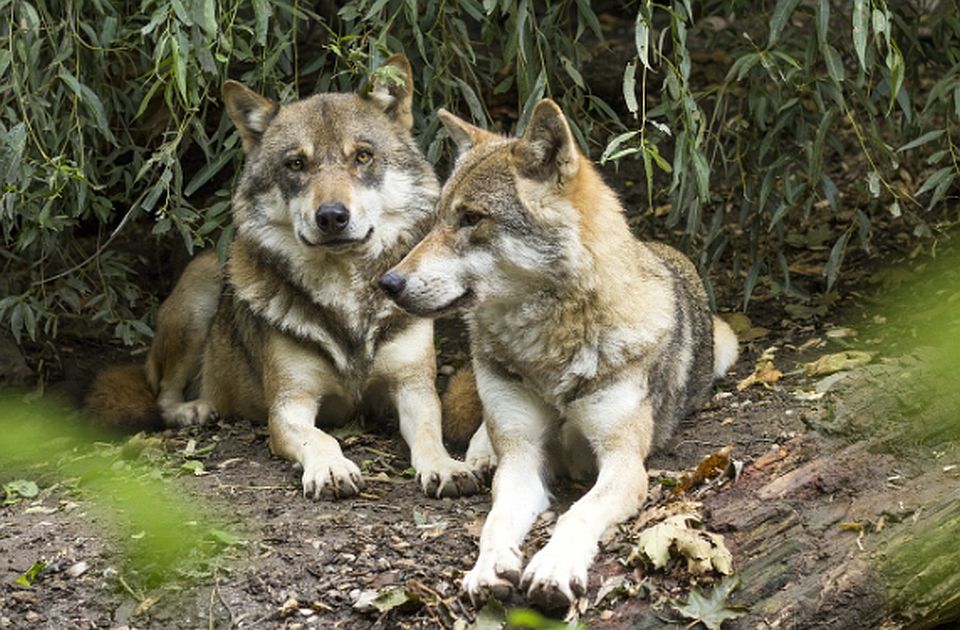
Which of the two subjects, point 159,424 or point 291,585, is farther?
point 159,424

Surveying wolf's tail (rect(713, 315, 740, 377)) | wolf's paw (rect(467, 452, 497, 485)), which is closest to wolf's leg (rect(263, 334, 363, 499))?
wolf's paw (rect(467, 452, 497, 485))

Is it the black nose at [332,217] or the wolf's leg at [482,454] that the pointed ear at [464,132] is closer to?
the black nose at [332,217]

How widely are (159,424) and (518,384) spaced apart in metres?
2.65

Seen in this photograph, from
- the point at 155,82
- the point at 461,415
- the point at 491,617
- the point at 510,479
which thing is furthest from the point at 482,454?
the point at 155,82

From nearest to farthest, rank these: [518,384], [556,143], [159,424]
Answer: [556,143]
[518,384]
[159,424]

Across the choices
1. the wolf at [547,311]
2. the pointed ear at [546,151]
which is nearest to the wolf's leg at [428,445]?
the wolf at [547,311]

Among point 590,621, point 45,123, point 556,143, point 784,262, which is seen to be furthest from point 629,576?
point 45,123

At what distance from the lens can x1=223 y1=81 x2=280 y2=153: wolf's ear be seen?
6.29 m

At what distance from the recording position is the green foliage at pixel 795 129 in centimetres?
583

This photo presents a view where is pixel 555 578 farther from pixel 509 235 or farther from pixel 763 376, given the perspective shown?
pixel 763 376

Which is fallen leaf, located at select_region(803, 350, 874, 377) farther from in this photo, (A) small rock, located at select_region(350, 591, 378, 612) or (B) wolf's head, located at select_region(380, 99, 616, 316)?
(A) small rock, located at select_region(350, 591, 378, 612)

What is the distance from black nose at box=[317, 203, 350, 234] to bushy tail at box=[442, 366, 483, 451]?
1000 millimetres

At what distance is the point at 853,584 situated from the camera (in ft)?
13.7

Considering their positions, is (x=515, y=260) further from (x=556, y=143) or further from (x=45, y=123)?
(x=45, y=123)
